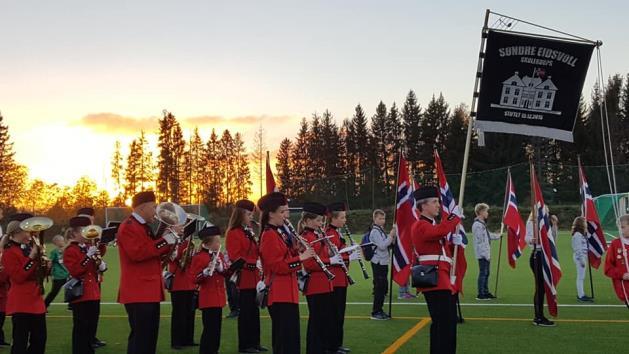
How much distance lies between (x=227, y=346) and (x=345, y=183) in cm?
6125

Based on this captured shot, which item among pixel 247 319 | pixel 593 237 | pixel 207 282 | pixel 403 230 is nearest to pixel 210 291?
pixel 207 282

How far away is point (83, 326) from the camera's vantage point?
9.25 metres

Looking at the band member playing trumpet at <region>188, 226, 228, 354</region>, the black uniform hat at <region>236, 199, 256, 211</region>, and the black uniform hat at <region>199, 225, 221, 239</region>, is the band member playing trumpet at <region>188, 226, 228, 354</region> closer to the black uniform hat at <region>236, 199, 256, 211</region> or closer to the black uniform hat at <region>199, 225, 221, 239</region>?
the black uniform hat at <region>199, 225, 221, 239</region>

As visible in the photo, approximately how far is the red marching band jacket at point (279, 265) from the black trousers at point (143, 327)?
4.34 ft

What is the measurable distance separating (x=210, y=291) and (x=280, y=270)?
2.67 meters

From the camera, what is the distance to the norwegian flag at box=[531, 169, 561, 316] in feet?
41.1

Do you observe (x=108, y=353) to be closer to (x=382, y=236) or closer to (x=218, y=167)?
(x=382, y=236)

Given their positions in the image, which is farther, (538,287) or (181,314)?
(538,287)

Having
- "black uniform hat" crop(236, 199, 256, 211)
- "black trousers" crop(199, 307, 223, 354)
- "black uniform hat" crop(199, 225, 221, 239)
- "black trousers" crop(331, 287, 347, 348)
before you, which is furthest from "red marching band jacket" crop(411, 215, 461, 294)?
"black uniform hat" crop(199, 225, 221, 239)

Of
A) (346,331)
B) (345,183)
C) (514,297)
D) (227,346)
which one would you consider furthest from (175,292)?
(345,183)

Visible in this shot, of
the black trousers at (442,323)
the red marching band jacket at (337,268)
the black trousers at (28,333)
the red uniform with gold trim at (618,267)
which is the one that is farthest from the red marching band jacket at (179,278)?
the red uniform with gold trim at (618,267)

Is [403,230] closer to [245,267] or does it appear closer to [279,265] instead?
[245,267]

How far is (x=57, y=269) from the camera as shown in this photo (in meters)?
15.2

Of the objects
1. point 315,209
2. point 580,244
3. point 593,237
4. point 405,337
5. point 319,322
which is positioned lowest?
point 405,337
